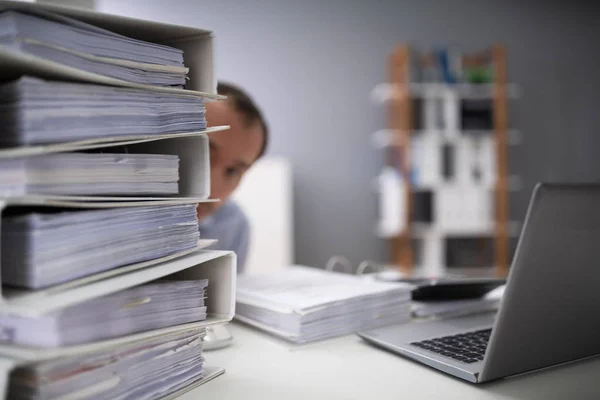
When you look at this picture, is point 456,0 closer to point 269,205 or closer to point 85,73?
point 269,205

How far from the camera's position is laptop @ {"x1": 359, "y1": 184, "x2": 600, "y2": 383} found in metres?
0.66

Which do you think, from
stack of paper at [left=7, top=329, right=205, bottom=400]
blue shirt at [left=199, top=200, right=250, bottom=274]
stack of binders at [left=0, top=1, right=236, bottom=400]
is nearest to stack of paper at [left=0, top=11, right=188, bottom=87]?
stack of binders at [left=0, top=1, right=236, bottom=400]

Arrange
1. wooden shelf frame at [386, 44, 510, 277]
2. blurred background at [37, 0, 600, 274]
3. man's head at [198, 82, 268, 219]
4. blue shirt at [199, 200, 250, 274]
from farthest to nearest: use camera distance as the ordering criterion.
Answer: blurred background at [37, 0, 600, 274] → wooden shelf frame at [386, 44, 510, 277] → blue shirt at [199, 200, 250, 274] → man's head at [198, 82, 268, 219]

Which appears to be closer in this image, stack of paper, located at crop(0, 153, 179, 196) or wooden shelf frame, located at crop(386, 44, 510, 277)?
stack of paper, located at crop(0, 153, 179, 196)

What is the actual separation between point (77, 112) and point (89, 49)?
2.9 inches

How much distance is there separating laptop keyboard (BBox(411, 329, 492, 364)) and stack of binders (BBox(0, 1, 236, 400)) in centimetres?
31

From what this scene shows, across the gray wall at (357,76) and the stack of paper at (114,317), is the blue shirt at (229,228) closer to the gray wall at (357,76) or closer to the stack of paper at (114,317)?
the stack of paper at (114,317)

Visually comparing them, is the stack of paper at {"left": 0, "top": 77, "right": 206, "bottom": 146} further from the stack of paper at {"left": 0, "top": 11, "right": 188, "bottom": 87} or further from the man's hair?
the man's hair

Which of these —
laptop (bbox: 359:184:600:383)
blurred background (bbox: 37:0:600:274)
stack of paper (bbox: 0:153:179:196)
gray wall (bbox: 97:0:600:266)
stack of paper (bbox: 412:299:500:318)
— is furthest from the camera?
gray wall (bbox: 97:0:600:266)

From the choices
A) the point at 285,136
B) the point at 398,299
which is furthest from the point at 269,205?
the point at 398,299

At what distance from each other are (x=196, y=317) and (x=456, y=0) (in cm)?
449

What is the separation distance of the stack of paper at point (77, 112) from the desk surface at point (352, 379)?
1.08ft

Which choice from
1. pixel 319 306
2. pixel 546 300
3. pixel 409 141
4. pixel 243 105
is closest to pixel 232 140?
pixel 243 105

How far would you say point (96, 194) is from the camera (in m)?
0.62
